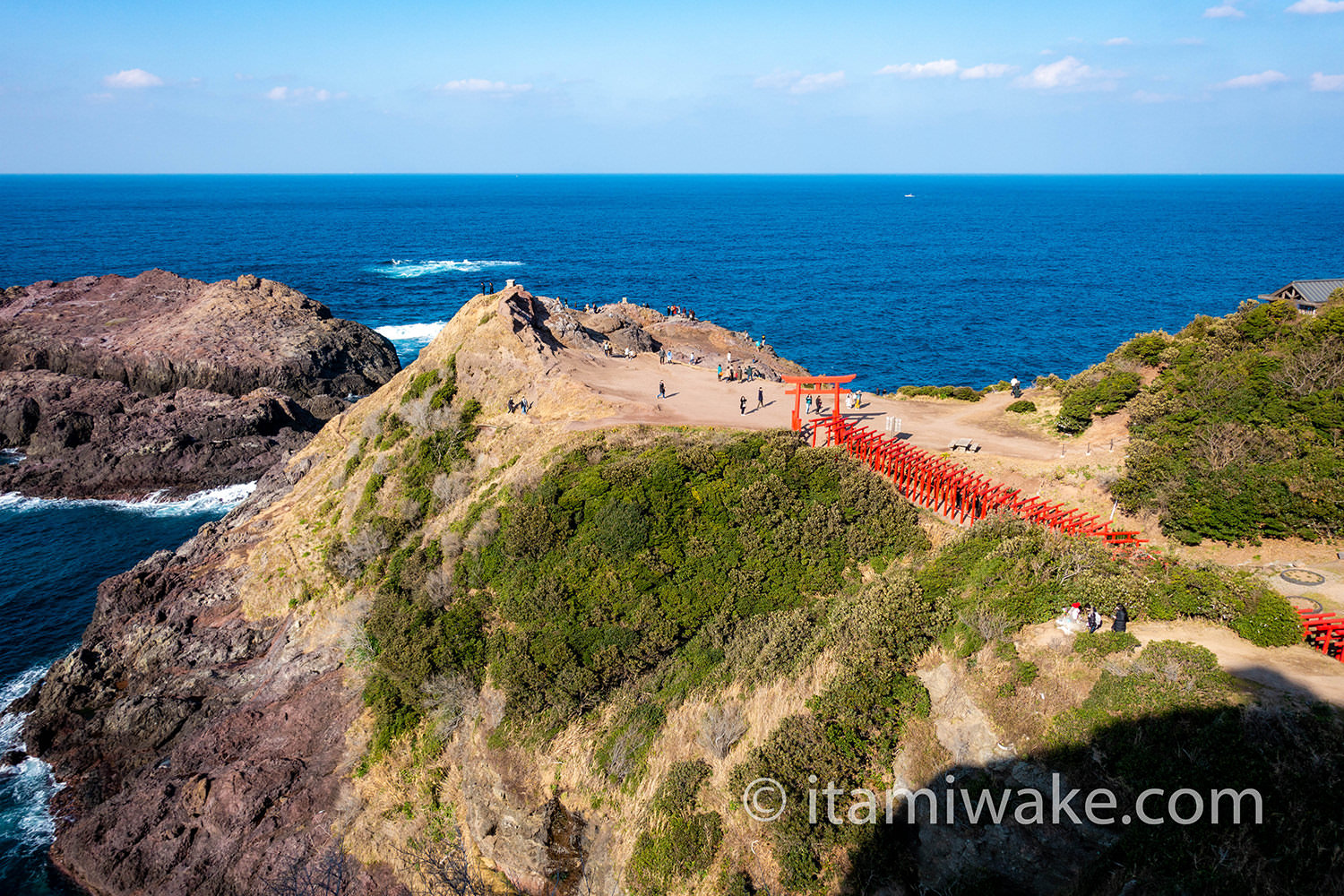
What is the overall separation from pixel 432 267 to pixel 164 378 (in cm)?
7605

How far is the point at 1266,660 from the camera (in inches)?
704

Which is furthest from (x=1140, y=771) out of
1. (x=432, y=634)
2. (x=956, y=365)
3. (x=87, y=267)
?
(x=87, y=267)

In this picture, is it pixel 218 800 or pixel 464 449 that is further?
pixel 464 449

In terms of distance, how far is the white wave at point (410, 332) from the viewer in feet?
286

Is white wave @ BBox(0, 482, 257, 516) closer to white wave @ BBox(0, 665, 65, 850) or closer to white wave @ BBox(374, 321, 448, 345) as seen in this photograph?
white wave @ BBox(0, 665, 65, 850)

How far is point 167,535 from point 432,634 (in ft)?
106

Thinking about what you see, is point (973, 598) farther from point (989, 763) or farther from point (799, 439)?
point (799, 439)

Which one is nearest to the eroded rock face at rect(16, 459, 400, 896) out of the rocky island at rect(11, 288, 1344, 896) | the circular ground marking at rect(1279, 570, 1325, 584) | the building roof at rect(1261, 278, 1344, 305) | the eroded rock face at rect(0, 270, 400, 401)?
the rocky island at rect(11, 288, 1344, 896)

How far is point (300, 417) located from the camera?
63344 mm

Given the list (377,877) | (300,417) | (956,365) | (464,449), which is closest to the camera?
(377,877)

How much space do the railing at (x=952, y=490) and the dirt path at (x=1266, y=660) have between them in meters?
4.22

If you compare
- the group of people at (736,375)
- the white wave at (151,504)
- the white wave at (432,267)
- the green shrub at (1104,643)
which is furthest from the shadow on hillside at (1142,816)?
the white wave at (432,267)

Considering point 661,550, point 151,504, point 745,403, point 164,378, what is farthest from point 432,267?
point 661,550

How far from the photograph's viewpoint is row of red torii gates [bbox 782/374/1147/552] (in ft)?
81.9
